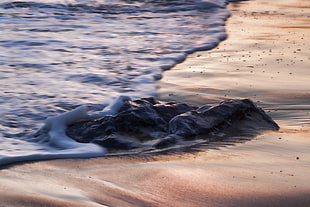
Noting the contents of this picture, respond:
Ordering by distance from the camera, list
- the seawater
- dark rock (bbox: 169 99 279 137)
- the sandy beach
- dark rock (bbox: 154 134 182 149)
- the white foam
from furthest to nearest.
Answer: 1. the seawater
2. dark rock (bbox: 169 99 279 137)
3. dark rock (bbox: 154 134 182 149)
4. the white foam
5. the sandy beach

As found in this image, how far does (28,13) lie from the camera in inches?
405

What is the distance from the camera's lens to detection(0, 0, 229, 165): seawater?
3.57 m

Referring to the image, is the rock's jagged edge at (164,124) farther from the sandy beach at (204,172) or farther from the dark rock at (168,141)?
the sandy beach at (204,172)

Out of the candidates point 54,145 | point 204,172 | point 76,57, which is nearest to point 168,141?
point 204,172

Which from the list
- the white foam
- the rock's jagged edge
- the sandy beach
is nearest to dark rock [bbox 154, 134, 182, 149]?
the rock's jagged edge

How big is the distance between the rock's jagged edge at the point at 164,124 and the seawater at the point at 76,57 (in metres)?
0.18

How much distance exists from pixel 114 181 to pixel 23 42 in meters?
5.01

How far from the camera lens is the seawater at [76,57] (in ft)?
11.7

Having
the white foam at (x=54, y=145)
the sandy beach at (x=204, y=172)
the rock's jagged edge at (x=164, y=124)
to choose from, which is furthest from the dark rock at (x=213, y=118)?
the white foam at (x=54, y=145)

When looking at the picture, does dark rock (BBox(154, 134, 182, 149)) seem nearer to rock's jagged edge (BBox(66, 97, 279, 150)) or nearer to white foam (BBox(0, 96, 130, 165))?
rock's jagged edge (BBox(66, 97, 279, 150))

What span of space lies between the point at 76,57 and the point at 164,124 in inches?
120

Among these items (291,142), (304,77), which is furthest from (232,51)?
(291,142)

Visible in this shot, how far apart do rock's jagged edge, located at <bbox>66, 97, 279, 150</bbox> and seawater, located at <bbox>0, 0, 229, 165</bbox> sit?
0.18 m

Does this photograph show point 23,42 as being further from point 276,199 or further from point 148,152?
point 276,199
